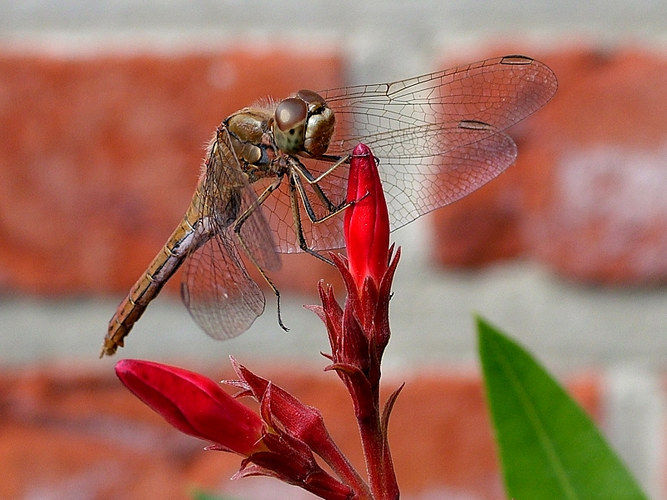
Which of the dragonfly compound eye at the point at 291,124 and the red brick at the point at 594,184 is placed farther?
the red brick at the point at 594,184

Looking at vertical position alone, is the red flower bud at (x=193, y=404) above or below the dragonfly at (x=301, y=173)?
below

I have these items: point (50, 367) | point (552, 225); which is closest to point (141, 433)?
point (50, 367)

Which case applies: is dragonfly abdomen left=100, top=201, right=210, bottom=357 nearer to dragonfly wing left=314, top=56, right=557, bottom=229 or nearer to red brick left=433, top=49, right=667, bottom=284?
dragonfly wing left=314, top=56, right=557, bottom=229

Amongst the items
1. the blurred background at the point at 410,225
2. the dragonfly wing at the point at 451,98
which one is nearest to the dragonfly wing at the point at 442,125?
the dragonfly wing at the point at 451,98

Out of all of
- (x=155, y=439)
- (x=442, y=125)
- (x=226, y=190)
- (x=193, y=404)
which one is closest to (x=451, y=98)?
(x=442, y=125)

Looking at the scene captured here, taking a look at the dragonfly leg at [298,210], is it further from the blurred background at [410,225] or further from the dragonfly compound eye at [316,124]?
the blurred background at [410,225]

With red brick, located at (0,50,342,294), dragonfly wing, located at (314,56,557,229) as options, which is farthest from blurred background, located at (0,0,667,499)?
dragonfly wing, located at (314,56,557,229)

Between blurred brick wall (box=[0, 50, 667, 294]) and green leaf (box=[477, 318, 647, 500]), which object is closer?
green leaf (box=[477, 318, 647, 500])
